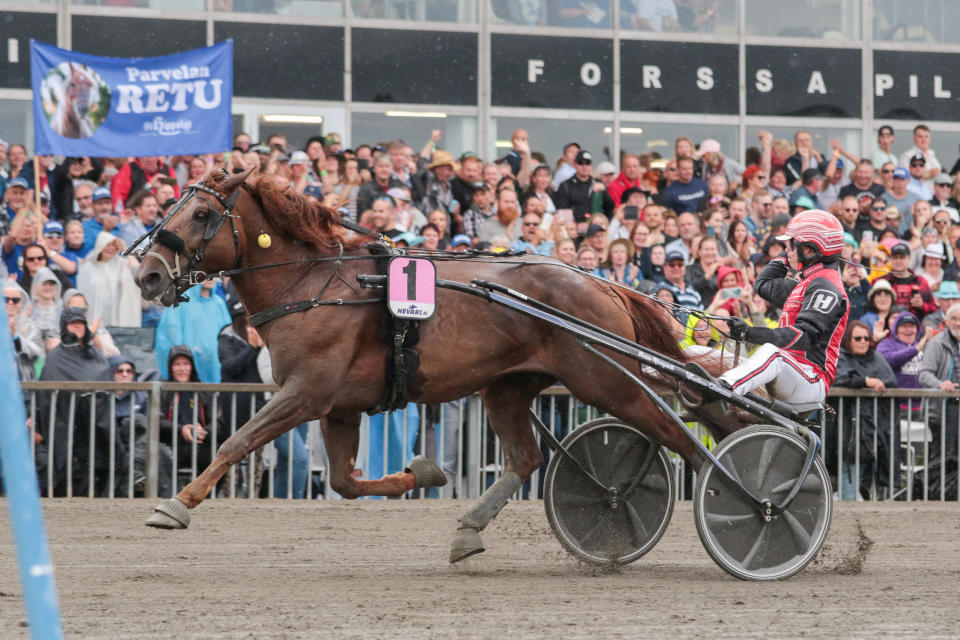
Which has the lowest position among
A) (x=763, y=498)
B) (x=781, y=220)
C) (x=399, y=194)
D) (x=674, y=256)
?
(x=763, y=498)

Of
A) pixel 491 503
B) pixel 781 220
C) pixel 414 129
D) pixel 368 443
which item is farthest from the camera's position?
pixel 414 129

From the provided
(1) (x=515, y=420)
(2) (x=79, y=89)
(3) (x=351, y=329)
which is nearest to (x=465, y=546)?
(1) (x=515, y=420)

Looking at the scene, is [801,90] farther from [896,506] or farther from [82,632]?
[82,632]

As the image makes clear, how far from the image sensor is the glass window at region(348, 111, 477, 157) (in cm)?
1870

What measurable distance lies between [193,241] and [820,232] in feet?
10.7

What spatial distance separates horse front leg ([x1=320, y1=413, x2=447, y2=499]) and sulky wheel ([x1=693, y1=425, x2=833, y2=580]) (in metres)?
1.58

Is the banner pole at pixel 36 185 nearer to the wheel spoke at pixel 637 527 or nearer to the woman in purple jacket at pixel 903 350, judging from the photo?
the wheel spoke at pixel 637 527

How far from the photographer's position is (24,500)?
10.5ft

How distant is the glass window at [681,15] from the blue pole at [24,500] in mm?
17258

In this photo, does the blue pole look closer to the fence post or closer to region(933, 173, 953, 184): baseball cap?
the fence post

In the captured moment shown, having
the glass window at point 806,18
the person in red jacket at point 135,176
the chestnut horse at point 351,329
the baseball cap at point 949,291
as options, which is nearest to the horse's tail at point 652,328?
the chestnut horse at point 351,329

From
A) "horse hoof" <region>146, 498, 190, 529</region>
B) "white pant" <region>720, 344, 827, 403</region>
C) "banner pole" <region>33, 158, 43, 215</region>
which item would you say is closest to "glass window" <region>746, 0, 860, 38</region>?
"banner pole" <region>33, 158, 43, 215</region>

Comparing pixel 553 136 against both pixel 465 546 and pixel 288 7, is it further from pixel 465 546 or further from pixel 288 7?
pixel 465 546

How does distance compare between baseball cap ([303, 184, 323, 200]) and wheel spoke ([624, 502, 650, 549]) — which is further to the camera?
baseball cap ([303, 184, 323, 200])
